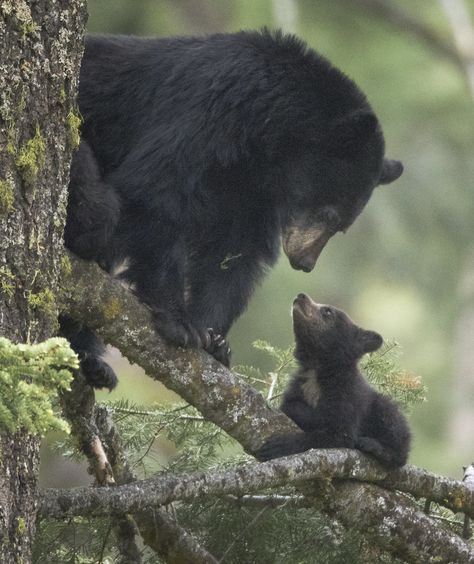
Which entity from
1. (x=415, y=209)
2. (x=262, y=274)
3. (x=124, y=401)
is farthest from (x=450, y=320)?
(x=124, y=401)

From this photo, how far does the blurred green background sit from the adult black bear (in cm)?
720

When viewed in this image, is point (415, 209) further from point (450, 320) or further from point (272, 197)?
point (272, 197)

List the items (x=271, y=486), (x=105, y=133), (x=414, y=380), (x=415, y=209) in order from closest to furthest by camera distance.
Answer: (x=271, y=486), (x=414, y=380), (x=105, y=133), (x=415, y=209)

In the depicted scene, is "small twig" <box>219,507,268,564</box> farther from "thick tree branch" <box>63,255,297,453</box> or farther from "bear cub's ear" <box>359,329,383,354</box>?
"bear cub's ear" <box>359,329,383,354</box>

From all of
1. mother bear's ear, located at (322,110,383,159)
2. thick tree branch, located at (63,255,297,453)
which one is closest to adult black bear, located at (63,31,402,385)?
mother bear's ear, located at (322,110,383,159)

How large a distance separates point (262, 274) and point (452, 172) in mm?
12377

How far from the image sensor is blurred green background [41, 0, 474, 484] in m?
13.7

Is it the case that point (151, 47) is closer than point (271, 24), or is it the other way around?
point (151, 47)

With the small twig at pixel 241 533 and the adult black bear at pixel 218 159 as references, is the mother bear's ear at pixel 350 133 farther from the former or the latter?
the small twig at pixel 241 533

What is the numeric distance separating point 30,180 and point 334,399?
2.06 m

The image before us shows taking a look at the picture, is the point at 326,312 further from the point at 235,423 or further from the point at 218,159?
the point at 235,423

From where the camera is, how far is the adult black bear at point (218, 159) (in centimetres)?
457

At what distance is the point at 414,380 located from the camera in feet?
15.0

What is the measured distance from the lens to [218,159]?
4.85 m
